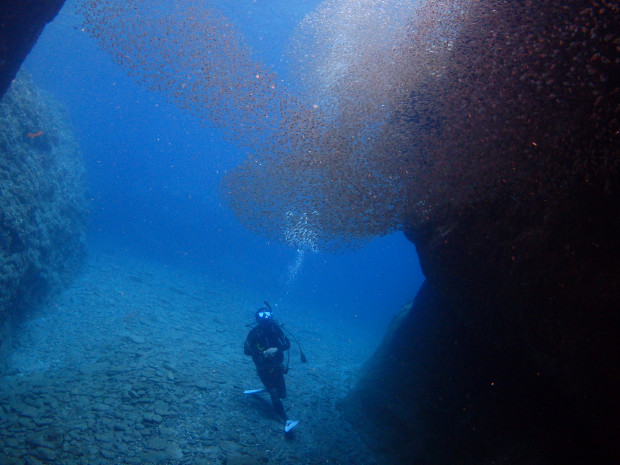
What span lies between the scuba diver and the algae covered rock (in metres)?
7.12

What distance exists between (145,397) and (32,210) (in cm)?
905

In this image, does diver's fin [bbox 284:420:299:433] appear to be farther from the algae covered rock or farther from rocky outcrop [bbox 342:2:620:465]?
the algae covered rock

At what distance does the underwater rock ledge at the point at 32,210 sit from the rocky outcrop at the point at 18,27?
5.09 m

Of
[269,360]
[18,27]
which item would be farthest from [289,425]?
[18,27]

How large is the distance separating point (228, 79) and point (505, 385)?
8.54 m

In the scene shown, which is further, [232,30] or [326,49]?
[326,49]

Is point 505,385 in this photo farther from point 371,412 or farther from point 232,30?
point 232,30

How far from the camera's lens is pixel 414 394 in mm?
6566

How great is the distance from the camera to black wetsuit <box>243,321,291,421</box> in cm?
694

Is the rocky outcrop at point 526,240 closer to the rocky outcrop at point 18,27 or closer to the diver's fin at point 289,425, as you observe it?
the diver's fin at point 289,425

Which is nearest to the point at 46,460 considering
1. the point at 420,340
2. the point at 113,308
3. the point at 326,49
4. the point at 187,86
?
the point at 420,340

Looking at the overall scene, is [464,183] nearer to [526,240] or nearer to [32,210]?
[526,240]

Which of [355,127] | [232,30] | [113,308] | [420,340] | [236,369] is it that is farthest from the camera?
[113,308]

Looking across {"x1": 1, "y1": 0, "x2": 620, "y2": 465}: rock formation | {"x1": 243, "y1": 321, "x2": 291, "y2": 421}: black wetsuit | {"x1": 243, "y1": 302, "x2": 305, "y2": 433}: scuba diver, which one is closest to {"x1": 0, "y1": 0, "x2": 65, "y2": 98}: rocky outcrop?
{"x1": 1, "y1": 0, "x2": 620, "y2": 465}: rock formation
